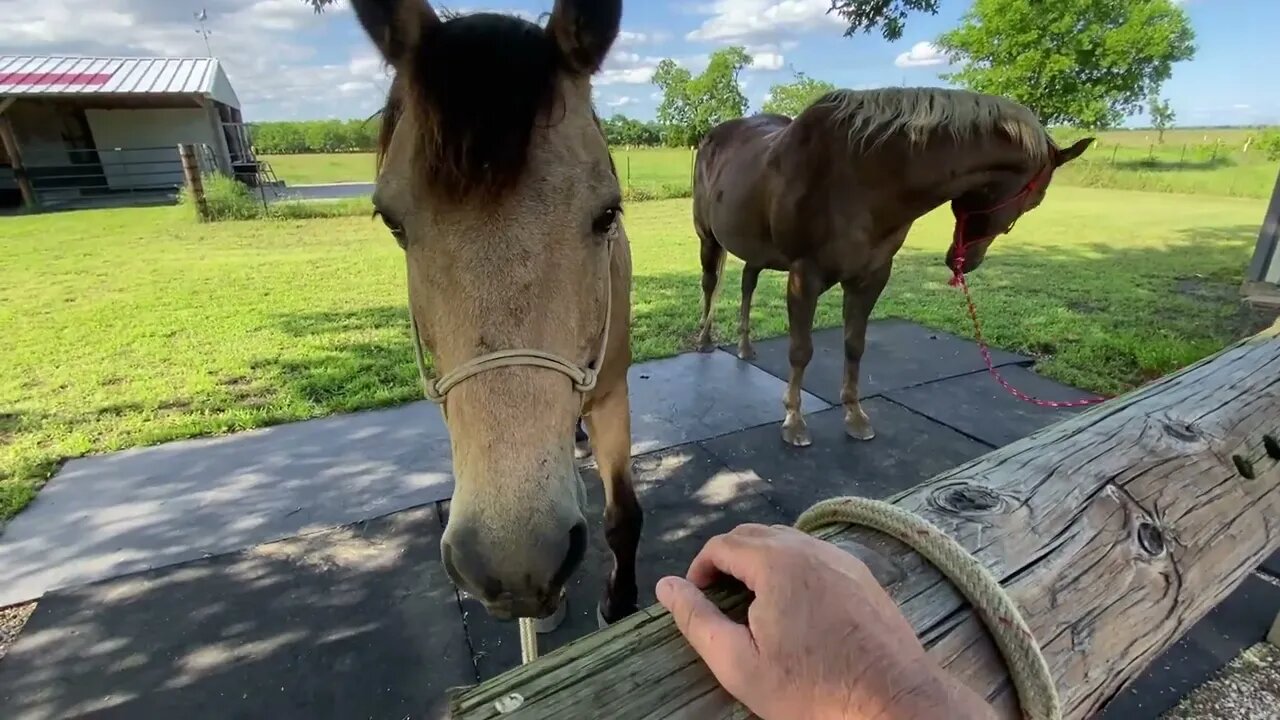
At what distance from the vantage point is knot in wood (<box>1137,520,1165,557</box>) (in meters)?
1.05

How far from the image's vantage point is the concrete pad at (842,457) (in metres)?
3.31

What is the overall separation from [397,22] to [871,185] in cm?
276

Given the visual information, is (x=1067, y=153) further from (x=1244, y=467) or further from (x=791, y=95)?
(x=791, y=95)

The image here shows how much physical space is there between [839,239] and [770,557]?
10.3 ft

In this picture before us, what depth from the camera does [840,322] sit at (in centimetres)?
610

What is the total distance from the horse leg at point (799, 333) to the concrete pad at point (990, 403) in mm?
975

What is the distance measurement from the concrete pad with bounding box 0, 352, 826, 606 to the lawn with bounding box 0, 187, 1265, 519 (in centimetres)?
23

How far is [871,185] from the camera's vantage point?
3396mm

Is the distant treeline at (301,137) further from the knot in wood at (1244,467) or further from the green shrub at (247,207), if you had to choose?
the knot in wood at (1244,467)

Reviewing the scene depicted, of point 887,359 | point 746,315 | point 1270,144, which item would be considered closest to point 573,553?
point 746,315

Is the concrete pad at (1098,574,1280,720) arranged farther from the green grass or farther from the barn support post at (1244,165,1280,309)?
the green grass

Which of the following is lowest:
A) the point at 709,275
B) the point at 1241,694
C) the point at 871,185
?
the point at 1241,694

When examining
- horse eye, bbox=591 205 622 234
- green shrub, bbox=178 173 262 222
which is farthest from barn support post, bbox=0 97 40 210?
horse eye, bbox=591 205 622 234

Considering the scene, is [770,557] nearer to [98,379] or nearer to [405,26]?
[405,26]
